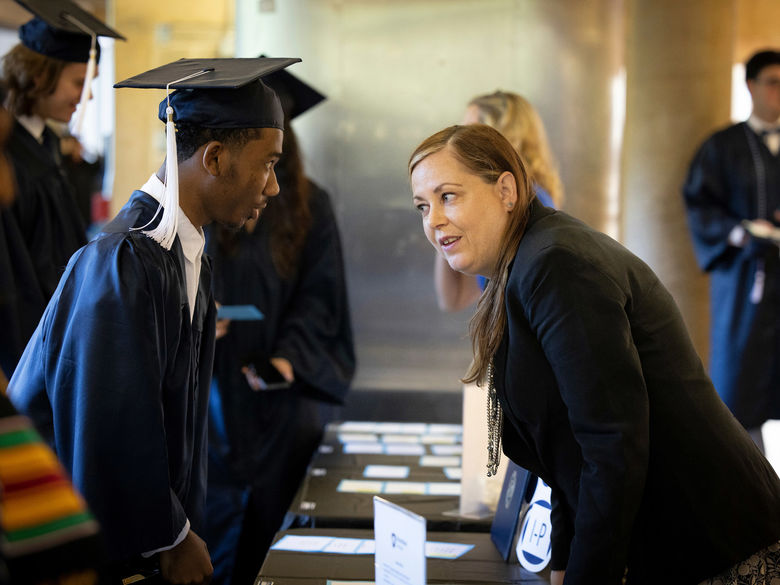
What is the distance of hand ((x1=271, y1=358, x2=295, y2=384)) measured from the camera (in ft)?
10.4

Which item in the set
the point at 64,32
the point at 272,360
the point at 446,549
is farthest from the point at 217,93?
the point at 272,360

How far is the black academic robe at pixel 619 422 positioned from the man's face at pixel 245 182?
0.60 meters

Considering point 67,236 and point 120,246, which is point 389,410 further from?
point 120,246

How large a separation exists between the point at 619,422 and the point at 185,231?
3.08 feet

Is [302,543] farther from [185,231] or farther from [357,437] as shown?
[357,437]

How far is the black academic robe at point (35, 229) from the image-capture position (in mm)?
2887

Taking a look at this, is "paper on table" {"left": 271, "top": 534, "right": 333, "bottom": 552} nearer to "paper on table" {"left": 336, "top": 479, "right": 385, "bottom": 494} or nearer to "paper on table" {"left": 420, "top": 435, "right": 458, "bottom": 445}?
"paper on table" {"left": 336, "top": 479, "right": 385, "bottom": 494}

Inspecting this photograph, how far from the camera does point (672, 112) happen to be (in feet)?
17.3

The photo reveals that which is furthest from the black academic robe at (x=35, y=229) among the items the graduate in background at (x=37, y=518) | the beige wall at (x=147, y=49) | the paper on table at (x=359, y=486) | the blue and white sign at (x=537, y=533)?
the beige wall at (x=147, y=49)

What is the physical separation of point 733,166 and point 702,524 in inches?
149

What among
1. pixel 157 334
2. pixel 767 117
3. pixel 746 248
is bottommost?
pixel 746 248

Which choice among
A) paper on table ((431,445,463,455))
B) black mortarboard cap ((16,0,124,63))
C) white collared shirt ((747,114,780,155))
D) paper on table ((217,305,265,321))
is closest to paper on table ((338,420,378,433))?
paper on table ((431,445,463,455))

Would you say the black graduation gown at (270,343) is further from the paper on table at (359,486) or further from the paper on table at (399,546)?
the paper on table at (399,546)

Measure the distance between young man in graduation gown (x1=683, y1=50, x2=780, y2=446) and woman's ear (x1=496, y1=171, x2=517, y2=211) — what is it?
11.4ft
